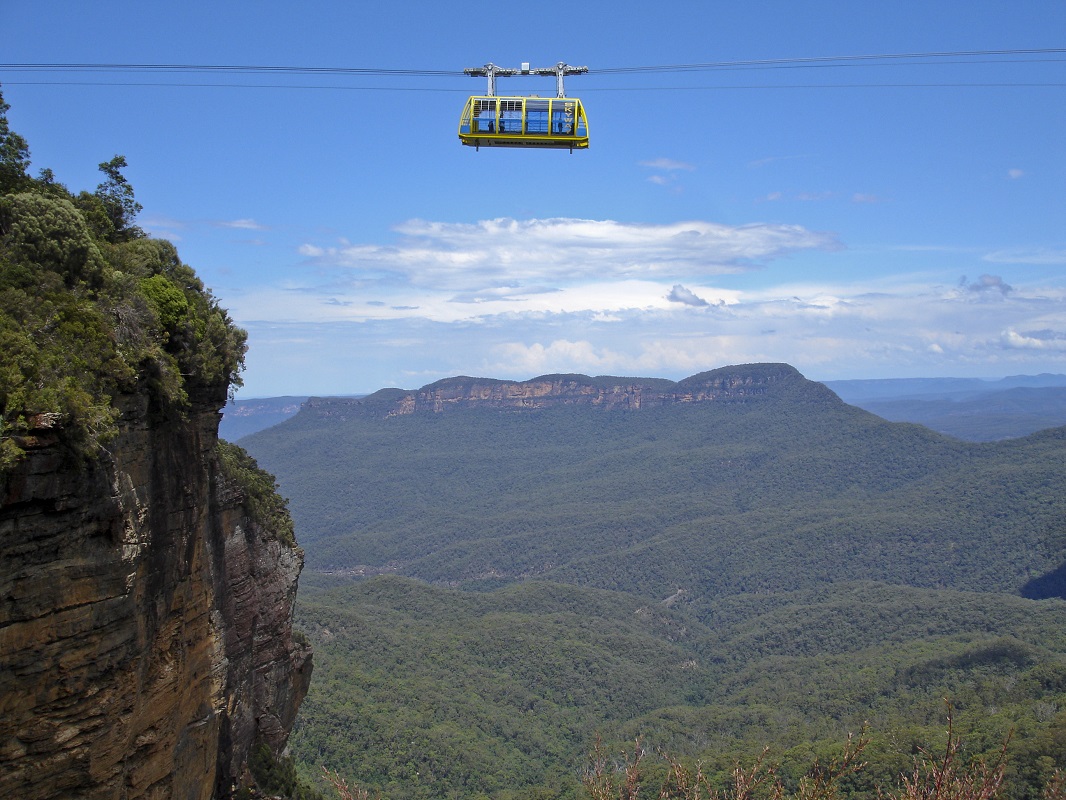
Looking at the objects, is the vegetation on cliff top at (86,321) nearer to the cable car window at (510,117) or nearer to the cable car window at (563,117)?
the cable car window at (510,117)

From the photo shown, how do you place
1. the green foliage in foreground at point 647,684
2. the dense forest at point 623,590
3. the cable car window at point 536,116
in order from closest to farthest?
the dense forest at point 623,590
the cable car window at point 536,116
the green foliage in foreground at point 647,684

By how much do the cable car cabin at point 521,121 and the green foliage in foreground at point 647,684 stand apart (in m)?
23.5

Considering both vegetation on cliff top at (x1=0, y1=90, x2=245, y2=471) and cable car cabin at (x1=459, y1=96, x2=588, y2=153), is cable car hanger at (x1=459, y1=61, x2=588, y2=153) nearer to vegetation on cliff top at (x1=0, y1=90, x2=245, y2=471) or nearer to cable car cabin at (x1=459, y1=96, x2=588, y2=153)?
cable car cabin at (x1=459, y1=96, x2=588, y2=153)

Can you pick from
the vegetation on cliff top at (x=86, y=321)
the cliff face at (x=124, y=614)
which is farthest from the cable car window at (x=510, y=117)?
the cliff face at (x=124, y=614)

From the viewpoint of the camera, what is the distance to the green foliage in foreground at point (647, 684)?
4881 cm

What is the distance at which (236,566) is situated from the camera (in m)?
20.3

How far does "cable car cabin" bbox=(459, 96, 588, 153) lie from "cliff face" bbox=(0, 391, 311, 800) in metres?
11.4

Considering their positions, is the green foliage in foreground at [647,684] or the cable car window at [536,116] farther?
the green foliage in foreground at [647,684]

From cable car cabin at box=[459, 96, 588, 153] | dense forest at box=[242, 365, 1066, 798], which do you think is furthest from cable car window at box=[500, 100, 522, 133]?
dense forest at box=[242, 365, 1066, 798]

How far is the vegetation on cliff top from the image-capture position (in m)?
10.8

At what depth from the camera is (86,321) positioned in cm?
1278

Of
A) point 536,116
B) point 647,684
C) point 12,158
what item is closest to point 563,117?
point 536,116

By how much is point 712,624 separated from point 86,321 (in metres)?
117

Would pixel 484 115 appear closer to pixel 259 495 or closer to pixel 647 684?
pixel 259 495
